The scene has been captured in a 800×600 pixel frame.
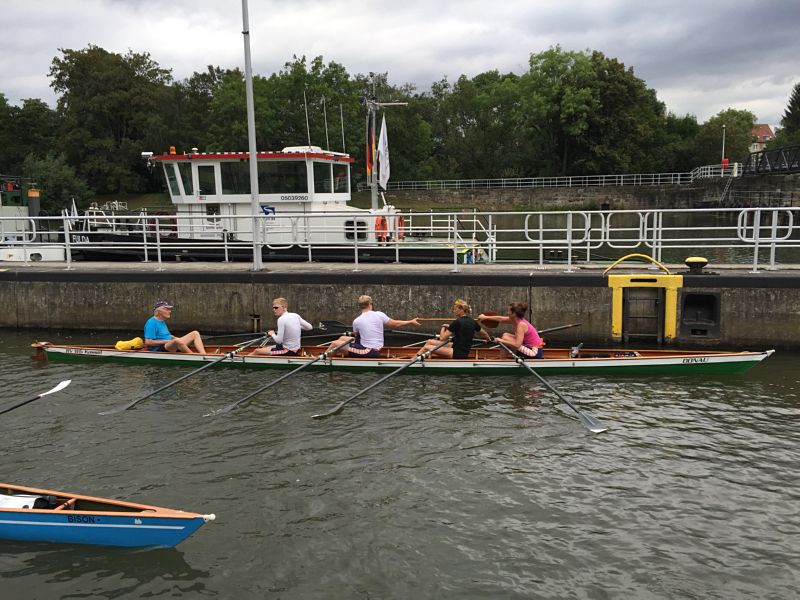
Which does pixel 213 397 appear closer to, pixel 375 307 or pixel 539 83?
pixel 375 307

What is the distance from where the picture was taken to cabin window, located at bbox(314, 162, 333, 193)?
1972 cm

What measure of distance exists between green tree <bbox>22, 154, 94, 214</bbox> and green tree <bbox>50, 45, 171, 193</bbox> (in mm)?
15119

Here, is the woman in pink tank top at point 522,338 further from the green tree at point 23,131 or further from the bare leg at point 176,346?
the green tree at point 23,131

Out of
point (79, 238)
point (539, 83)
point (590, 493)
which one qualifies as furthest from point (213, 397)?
point (539, 83)

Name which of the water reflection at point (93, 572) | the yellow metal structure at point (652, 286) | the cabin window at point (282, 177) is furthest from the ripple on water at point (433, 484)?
the cabin window at point (282, 177)

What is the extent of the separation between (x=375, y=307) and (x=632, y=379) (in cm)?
596

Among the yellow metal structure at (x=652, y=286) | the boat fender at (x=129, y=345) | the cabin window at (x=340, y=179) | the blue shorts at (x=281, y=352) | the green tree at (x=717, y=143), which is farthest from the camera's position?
the green tree at (x=717, y=143)

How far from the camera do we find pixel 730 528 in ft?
21.9

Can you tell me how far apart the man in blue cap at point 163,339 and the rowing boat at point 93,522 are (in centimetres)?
615

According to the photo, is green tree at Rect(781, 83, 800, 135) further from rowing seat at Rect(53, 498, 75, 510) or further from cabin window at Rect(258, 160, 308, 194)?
rowing seat at Rect(53, 498, 75, 510)

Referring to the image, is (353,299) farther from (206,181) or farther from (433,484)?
(433,484)

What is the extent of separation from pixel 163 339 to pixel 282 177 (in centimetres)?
819

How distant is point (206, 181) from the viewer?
19719 millimetres

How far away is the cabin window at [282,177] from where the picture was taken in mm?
19500
